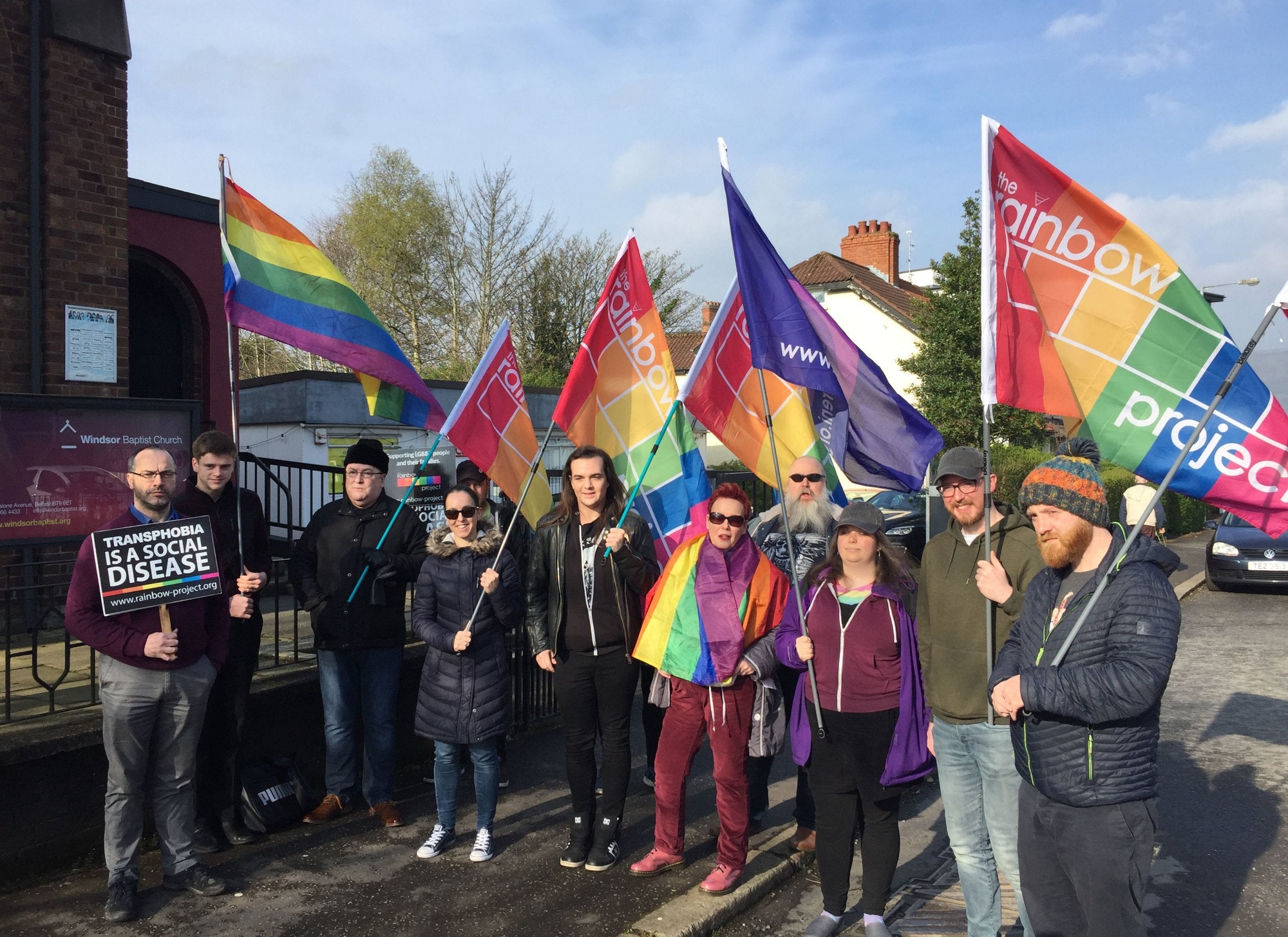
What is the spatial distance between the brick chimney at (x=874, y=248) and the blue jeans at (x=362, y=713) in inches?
1566

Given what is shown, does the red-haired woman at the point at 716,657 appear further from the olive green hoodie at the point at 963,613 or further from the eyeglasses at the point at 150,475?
the eyeglasses at the point at 150,475

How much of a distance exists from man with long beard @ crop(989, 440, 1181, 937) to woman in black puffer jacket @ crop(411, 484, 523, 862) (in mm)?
2610

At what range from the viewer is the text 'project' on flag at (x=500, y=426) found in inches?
218

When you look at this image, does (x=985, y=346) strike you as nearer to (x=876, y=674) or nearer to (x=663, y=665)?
(x=876, y=674)

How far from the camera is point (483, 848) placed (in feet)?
16.4

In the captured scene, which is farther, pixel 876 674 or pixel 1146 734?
A: pixel 876 674

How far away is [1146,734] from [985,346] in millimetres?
1423

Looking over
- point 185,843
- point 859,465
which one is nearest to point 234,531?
point 185,843

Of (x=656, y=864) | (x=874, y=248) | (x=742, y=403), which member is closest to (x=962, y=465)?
(x=742, y=403)

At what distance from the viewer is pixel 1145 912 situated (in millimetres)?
4625

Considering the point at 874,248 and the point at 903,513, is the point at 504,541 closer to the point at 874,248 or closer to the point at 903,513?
the point at 903,513

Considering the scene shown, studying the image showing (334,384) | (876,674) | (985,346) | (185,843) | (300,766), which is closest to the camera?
(985,346)

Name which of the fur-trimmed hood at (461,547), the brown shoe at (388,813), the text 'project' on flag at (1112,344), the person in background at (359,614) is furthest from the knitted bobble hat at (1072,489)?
the brown shoe at (388,813)

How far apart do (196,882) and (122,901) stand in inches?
12.6
